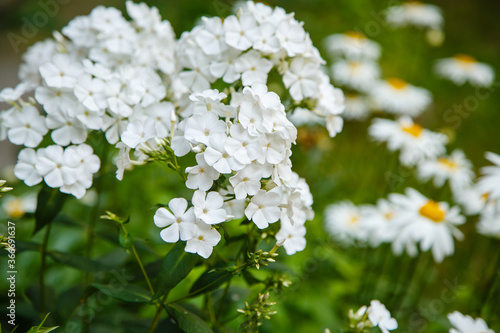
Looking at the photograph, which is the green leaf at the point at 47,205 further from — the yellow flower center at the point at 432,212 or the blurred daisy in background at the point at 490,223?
the blurred daisy in background at the point at 490,223

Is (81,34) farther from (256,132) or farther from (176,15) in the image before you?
(176,15)

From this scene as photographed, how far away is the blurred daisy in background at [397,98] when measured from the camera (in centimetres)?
278

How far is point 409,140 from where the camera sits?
2.12m

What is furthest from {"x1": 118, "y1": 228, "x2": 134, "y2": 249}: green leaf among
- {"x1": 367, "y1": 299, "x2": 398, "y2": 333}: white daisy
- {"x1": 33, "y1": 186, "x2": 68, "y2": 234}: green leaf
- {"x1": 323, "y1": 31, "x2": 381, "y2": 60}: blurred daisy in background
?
{"x1": 323, "y1": 31, "x2": 381, "y2": 60}: blurred daisy in background

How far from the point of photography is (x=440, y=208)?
1772 millimetres

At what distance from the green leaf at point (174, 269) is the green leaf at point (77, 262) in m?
0.40

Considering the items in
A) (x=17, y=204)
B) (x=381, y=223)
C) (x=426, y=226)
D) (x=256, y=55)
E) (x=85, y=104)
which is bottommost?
(x=17, y=204)

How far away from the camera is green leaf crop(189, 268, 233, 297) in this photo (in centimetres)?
99

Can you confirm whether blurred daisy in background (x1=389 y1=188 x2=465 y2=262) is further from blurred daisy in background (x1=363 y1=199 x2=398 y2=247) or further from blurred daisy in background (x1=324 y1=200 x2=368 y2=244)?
blurred daisy in background (x1=324 y1=200 x2=368 y2=244)

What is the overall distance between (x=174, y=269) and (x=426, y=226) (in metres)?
1.13

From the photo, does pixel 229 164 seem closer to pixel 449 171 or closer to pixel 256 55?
pixel 256 55

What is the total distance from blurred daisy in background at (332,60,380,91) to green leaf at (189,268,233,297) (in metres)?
2.15

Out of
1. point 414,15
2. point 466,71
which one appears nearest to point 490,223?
point 466,71

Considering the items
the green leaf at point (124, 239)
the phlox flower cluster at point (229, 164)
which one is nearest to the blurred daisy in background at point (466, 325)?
the phlox flower cluster at point (229, 164)
